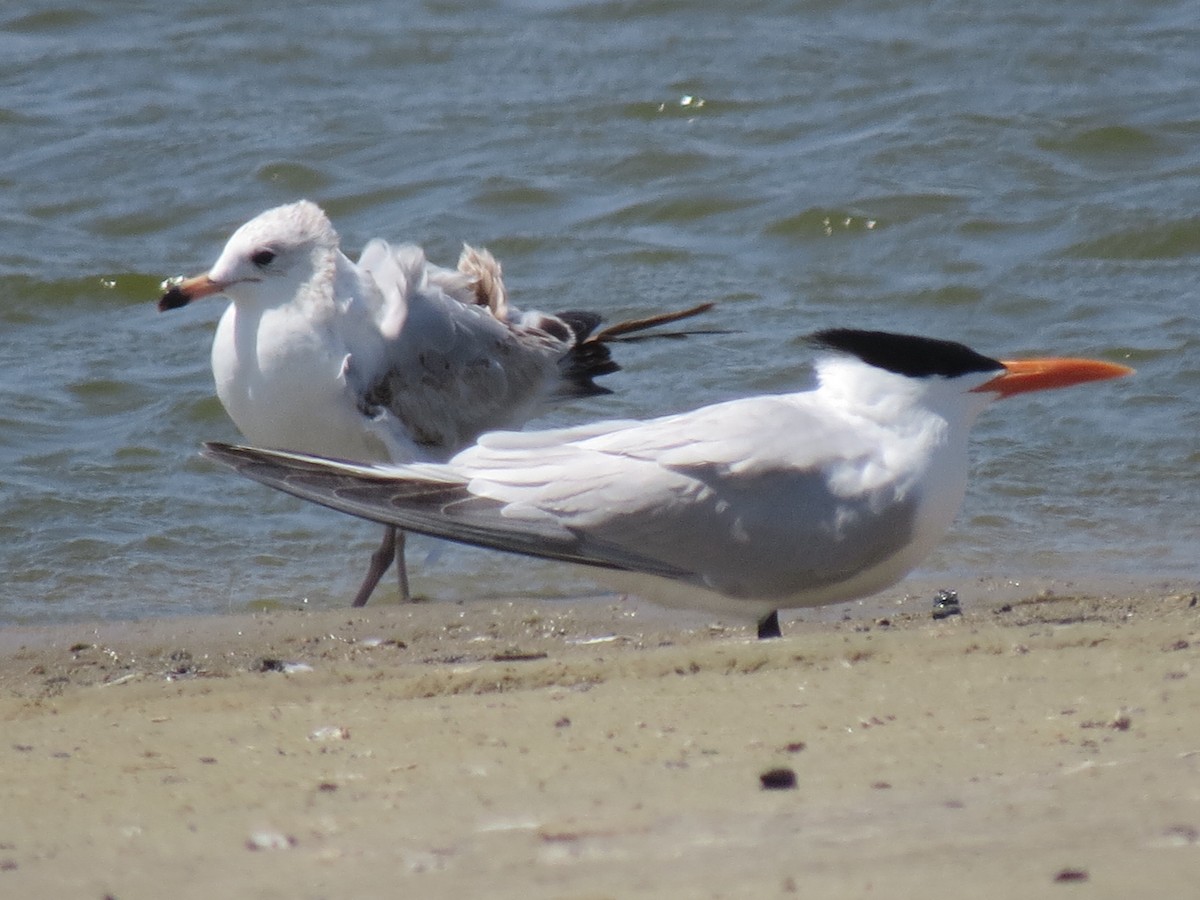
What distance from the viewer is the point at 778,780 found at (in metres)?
2.89

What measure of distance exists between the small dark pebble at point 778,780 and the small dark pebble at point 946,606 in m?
2.37

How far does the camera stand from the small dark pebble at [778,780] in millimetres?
2879

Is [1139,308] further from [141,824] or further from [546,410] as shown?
[141,824]

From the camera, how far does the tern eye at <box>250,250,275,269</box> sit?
6.18 metres

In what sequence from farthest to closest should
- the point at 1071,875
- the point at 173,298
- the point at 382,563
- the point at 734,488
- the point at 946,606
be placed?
1. the point at 382,563
2. the point at 173,298
3. the point at 946,606
4. the point at 734,488
5. the point at 1071,875

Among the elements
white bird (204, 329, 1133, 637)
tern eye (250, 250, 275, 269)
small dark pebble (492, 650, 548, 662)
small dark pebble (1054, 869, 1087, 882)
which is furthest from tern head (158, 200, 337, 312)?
small dark pebble (1054, 869, 1087, 882)

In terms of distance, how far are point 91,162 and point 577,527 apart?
23.2 ft

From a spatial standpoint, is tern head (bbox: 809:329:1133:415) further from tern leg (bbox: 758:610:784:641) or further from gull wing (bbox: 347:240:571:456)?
gull wing (bbox: 347:240:571:456)

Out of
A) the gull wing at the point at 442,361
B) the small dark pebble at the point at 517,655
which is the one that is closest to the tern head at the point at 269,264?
the gull wing at the point at 442,361

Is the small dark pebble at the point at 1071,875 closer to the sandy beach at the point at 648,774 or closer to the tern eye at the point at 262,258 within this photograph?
the sandy beach at the point at 648,774

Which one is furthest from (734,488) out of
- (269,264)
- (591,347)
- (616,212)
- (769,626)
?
(616,212)

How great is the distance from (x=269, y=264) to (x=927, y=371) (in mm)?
2433

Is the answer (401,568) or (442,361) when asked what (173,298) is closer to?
(442,361)

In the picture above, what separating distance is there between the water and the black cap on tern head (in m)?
1.48
